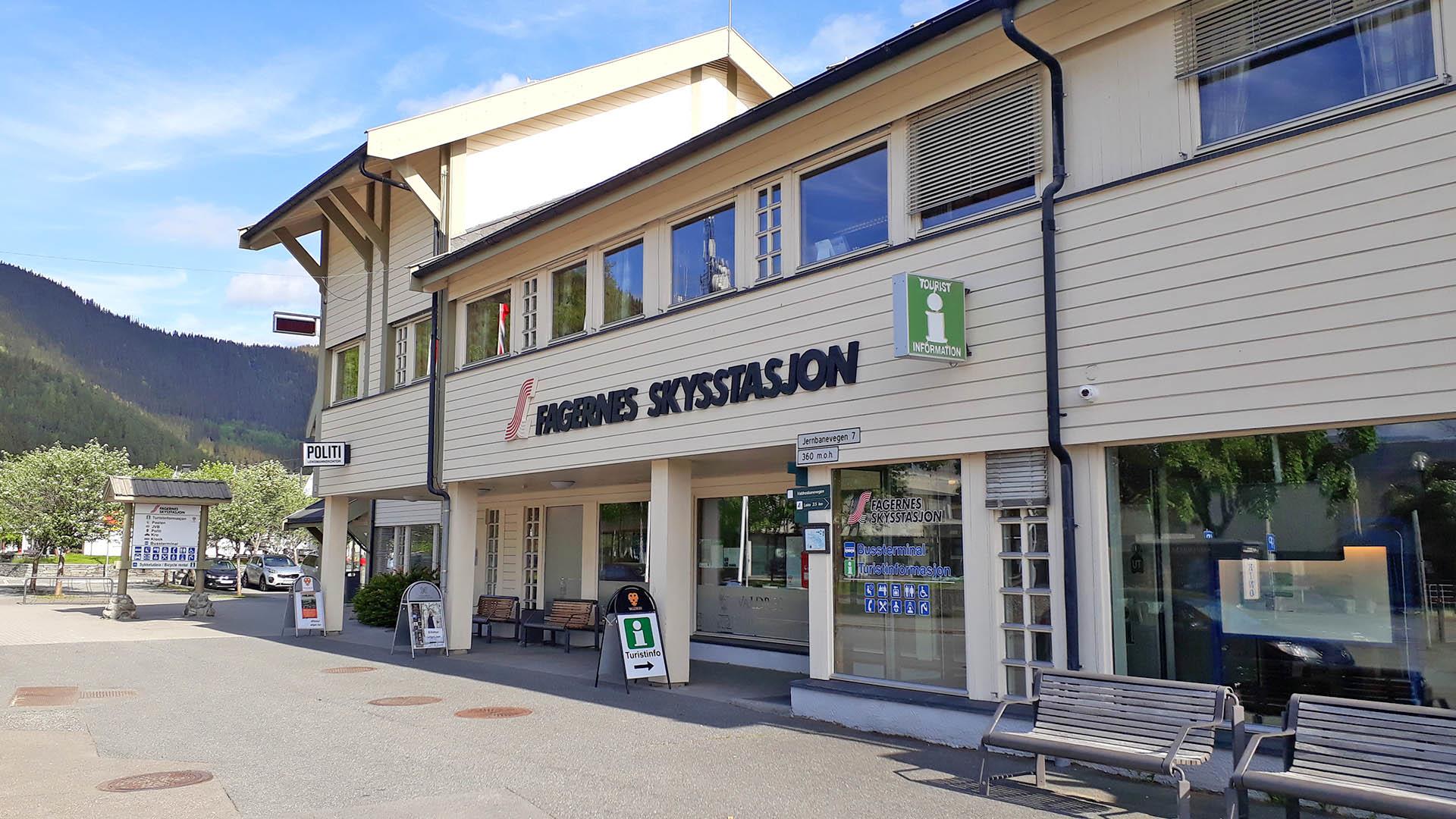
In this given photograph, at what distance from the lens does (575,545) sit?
803 inches

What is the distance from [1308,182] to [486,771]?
7260mm

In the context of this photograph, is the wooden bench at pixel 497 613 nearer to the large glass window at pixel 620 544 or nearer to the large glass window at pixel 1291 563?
the large glass window at pixel 620 544

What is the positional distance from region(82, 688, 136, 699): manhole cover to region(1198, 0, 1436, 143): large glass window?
41.2 feet

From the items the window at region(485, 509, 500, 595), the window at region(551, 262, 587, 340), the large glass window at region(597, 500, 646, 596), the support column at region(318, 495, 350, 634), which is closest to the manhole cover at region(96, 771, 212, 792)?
the window at region(551, 262, 587, 340)

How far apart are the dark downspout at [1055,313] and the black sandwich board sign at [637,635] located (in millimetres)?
5735

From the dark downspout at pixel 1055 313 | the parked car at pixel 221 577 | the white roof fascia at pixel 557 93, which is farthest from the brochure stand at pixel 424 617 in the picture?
the parked car at pixel 221 577

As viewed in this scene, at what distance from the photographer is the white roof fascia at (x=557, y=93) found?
18078mm

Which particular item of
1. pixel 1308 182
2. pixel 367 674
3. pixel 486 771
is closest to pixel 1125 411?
pixel 1308 182

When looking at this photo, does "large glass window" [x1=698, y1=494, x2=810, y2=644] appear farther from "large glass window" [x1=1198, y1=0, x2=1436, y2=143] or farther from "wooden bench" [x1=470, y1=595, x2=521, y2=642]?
"large glass window" [x1=1198, y1=0, x2=1436, y2=143]

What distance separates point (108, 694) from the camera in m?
13.0

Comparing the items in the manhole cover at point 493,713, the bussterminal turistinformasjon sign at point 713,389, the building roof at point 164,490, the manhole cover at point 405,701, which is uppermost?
the bussterminal turistinformasjon sign at point 713,389

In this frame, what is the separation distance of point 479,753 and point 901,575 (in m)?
4.15

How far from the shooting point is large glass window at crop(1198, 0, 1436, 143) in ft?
24.4

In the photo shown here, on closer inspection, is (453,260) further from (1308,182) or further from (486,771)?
(1308,182)
